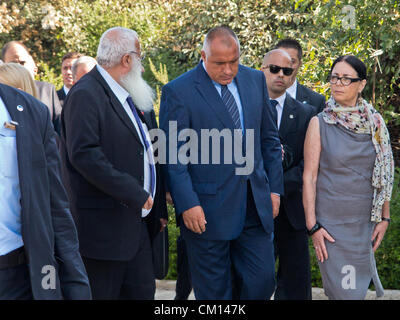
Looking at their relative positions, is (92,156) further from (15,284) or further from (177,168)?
(15,284)

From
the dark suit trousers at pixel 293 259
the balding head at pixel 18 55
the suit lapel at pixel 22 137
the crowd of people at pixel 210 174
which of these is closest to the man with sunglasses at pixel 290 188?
the dark suit trousers at pixel 293 259

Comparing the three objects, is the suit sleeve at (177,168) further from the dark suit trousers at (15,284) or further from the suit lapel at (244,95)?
the dark suit trousers at (15,284)

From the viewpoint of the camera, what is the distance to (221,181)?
14.1ft

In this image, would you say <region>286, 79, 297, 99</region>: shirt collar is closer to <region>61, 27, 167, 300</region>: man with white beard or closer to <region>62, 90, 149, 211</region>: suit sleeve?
<region>61, 27, 167, 300</region>: man with white beard

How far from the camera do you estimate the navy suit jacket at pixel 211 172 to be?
13.9 ft

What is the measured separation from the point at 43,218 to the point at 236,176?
1.81 m

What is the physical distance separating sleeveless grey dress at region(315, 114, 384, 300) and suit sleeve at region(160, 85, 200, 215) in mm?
978

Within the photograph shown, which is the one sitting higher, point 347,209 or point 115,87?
point 115,87

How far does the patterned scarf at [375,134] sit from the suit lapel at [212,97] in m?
0.76

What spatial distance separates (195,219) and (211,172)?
0.33 metres

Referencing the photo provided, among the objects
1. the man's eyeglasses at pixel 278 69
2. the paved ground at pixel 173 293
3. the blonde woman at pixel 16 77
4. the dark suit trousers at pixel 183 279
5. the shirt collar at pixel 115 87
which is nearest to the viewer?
the blonde woman at pixel 16 77

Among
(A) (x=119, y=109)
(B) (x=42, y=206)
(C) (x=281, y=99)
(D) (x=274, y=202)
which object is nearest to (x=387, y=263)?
→ (C) (x=281, y=99)
